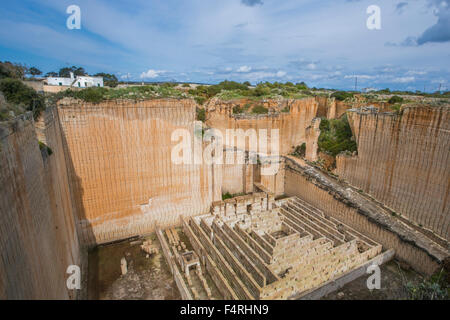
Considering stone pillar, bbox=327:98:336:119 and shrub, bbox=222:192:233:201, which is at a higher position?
Answer: stone pillar, bbox=327:98:336:119

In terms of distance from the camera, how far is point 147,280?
9.13 meters

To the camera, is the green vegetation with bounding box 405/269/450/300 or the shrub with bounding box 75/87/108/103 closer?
the green vegetation with bounding box 405/269/450/300

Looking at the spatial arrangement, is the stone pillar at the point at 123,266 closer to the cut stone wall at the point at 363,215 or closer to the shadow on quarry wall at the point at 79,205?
the shadow on quarry wall at the point at 79,205

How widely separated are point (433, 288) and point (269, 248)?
4.99 meters

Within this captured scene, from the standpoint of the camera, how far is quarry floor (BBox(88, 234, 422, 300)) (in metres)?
8.50

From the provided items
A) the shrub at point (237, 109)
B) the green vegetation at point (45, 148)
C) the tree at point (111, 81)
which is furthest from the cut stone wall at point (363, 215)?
the tree at point (111, 81)

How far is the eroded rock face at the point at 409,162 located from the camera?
10211mm

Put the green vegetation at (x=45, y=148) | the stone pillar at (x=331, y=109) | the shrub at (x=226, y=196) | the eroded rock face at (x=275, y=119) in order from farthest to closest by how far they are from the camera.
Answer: the stone pillar at (x=331, y=109) → the eroded rock face at (x=275, y=119) → the shrub at (x=226, y=196) → the green vegetation at (x=45, y=148)

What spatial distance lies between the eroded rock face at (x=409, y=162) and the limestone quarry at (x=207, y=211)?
0.16 ft

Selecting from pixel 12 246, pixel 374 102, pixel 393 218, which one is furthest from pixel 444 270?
pixel 374 102

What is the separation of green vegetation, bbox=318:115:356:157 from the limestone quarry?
132 cm

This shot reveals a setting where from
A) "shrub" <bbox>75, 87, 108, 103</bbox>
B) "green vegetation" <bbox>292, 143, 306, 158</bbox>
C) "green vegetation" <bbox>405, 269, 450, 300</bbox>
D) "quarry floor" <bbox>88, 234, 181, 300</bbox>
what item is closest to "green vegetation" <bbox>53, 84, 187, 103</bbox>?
"shrub" <bbox>75, 87, 108, 103</bbox>

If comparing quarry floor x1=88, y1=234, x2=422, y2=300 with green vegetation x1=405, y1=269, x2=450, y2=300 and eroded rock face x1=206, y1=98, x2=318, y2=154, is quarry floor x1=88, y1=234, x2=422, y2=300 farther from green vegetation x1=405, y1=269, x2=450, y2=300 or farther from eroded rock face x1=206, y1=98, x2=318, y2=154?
eroded rock face x1=206, y1=98, x2=318, y2=154
